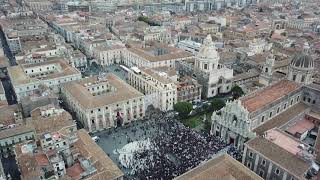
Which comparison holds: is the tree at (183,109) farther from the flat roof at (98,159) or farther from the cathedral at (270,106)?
the flat roof at (98,159)

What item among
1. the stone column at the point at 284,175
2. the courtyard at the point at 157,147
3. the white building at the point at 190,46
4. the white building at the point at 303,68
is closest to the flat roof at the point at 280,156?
the stone column at the point at 284,175

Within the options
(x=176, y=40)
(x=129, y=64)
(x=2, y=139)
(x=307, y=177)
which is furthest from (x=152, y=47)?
(x=307, y=177)

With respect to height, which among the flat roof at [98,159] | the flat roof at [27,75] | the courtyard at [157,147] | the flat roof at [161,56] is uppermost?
the flat roof at [161,56]

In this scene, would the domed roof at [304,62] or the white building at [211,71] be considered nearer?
the domed roof at [304,62]

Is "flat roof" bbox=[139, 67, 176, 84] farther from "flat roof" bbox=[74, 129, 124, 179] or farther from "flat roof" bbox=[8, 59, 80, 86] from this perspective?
"flat roof" bbox=[74, 129, 124, 179]

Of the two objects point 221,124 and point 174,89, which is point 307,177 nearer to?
point 221,124

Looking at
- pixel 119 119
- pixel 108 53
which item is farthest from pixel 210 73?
pixel 108 53

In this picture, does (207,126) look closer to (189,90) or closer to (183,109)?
(183,109)
